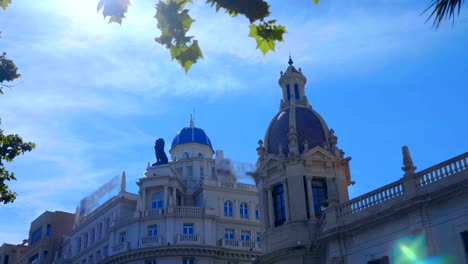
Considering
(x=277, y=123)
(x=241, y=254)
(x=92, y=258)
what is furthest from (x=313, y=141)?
(x=92, y=258)

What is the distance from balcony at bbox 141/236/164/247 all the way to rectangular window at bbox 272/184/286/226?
19982mm

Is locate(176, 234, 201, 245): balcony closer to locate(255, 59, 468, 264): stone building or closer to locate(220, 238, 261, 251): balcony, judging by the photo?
locate(220, 238, 261, 251): balcony

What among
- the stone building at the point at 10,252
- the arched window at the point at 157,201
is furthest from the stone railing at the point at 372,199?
the stone building at the point at 10,252

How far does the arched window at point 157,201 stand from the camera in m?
59.7

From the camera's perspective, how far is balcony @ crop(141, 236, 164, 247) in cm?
5588

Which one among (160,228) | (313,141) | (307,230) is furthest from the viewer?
(160,228)

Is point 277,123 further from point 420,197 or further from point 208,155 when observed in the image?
point 208,155

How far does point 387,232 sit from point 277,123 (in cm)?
1375

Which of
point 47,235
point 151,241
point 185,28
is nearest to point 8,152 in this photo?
point 185,28

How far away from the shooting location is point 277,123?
41.9m

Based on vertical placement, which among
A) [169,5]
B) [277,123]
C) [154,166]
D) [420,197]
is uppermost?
[154,166]

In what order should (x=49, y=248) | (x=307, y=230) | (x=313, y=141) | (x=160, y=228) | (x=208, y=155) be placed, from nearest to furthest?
(x=307, y=230) < (x=313, y=141) < (x=160, y=228) < (x=208, y=155) < (x=49, y=248)

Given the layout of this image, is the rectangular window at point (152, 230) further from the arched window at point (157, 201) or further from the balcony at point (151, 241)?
the arched window at point (157, 201)

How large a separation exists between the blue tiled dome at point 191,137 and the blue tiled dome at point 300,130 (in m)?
26.8
